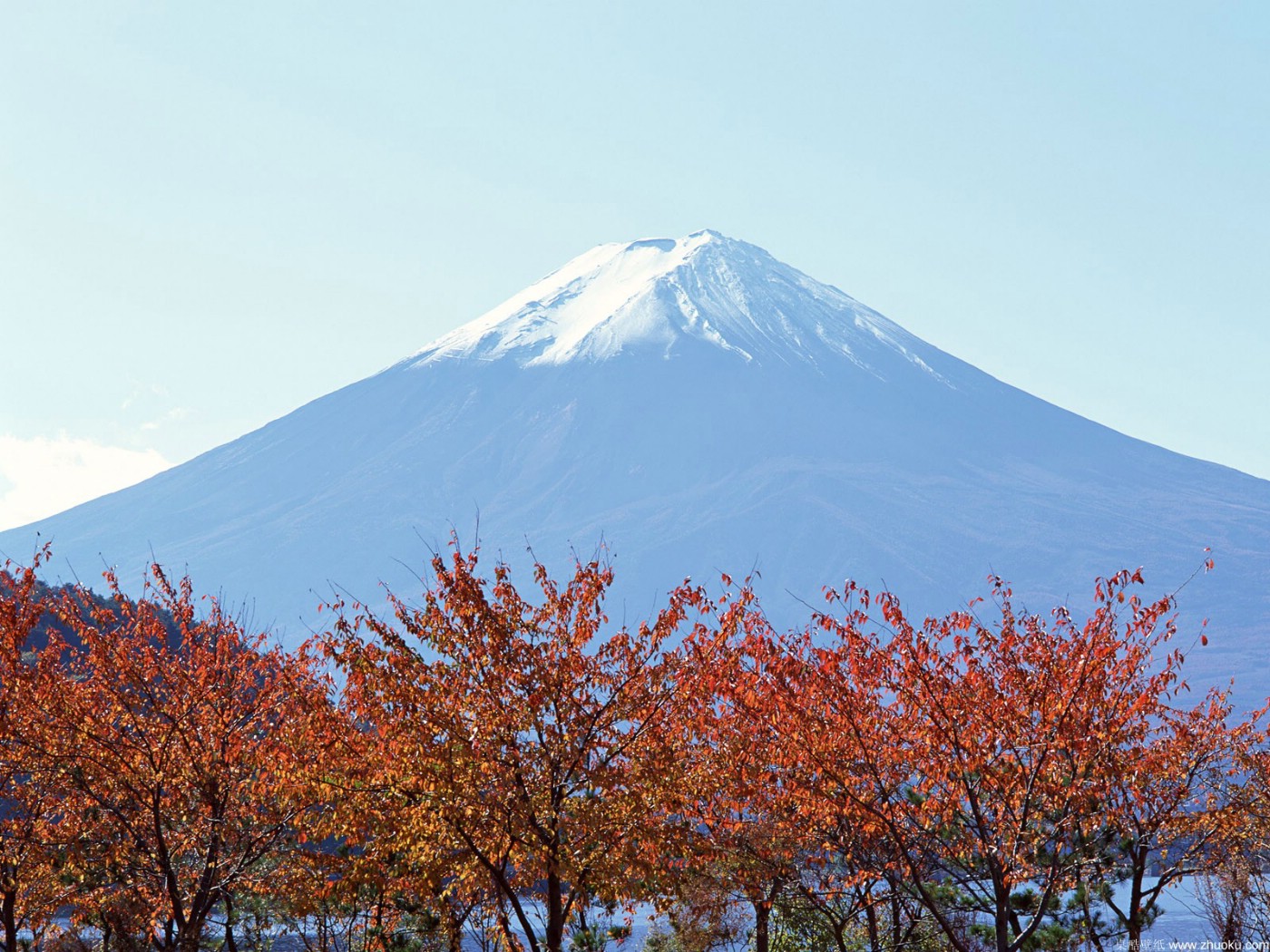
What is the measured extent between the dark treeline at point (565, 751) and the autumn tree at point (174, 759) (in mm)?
53

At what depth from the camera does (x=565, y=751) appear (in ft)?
42.5

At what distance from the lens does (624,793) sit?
43.5 ft

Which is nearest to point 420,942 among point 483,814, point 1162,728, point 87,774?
point 87,774

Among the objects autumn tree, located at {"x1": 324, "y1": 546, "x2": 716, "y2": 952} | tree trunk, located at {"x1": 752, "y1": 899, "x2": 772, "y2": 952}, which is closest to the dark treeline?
autumn tree, located at {"x1": 324, "y1": 546, "x2": 716, "y2": 952}

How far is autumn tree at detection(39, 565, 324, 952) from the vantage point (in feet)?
45.6

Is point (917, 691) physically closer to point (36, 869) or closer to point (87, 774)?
point (87, 774)

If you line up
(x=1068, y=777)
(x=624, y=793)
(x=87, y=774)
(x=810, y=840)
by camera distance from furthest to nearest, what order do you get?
(x=810, y=840), (x=87, y=774), (x=624, y=793), (x=1068, y=777)

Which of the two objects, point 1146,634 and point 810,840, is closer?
point 1146,634

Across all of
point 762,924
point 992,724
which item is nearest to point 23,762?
point 992,724

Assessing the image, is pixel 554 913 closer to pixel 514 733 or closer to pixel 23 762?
pixel 514 733

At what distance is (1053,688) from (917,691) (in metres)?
1.35

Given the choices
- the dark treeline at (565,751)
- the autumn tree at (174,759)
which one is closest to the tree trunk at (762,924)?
the dark treeline at (565,751)

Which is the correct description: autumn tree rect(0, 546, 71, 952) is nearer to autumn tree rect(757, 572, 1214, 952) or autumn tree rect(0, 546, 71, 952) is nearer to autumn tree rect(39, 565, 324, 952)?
autumn tree rect(39, 565, 324, 952)

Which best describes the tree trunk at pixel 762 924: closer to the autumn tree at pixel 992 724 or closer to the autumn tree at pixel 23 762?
the autumn tree at pixel 992 724
